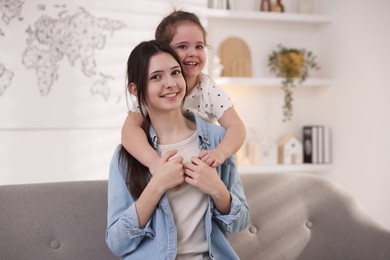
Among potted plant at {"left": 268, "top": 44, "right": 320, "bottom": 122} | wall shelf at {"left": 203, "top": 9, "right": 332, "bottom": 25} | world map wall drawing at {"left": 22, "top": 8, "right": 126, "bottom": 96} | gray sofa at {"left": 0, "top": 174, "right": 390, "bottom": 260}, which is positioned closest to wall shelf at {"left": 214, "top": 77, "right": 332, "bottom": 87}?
potted plant at {"left": 268, "top": 44, "right": 320, "bottom": 122}

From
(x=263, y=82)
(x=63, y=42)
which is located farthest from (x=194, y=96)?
(x=263, y=82)

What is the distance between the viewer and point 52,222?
198 centimetres

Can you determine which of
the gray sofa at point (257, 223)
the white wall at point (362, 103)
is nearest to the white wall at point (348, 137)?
the white wall at point (362, 103)

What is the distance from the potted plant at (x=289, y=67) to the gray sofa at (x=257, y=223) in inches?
84.5

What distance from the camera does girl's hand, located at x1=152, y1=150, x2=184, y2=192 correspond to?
5.31 feet

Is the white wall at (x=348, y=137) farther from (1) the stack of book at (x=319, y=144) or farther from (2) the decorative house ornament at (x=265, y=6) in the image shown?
(2) the decorative house ornament at (x=265, y=6)

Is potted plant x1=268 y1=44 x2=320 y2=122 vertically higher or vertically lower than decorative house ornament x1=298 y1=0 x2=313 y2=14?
lower

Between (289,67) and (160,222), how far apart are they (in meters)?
2.91

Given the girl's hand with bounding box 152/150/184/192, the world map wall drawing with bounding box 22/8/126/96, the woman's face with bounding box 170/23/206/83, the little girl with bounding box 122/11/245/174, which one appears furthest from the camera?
the world map wall drawing with bounding box 22/8/126/96

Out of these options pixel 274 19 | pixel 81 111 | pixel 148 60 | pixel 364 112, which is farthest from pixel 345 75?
pixel 148 60

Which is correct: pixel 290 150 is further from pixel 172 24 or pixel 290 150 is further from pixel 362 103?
pixel 172 24

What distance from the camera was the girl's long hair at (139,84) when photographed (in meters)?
1.69

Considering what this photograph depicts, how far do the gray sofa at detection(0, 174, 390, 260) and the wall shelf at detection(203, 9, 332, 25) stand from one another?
216 cm

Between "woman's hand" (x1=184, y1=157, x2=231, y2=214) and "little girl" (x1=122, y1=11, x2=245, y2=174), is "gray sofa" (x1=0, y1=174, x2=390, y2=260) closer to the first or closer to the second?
"little girl" (x1=122, y1=11, x2=245, y2=174)
